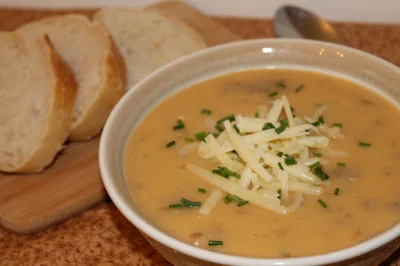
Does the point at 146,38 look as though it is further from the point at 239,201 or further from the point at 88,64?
the point at 239,201

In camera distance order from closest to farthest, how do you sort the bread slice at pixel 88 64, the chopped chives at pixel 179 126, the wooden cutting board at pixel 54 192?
the chopped chives at pixel 179 126
the wooden cutting board at pixel 54 192
the bread slice at pixel 88 64

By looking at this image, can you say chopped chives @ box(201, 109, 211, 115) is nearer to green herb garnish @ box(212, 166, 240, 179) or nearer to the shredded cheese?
the shredded cheese

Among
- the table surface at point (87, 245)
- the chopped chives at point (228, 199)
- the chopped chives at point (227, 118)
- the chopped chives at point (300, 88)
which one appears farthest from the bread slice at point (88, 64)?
the chopped chives at point (228, 199)

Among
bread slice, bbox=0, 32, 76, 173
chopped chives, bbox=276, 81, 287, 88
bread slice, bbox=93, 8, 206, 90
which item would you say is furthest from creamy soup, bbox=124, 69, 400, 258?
bread slice, bbox=93, 8, 206, 90

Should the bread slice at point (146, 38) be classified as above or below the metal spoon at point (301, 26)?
below

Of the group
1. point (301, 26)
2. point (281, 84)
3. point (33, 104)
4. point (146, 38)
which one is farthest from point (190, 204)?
point (301, 26)

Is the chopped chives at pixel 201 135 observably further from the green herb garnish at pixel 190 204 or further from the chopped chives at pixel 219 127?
the green herb garnish at pixel 190 204
